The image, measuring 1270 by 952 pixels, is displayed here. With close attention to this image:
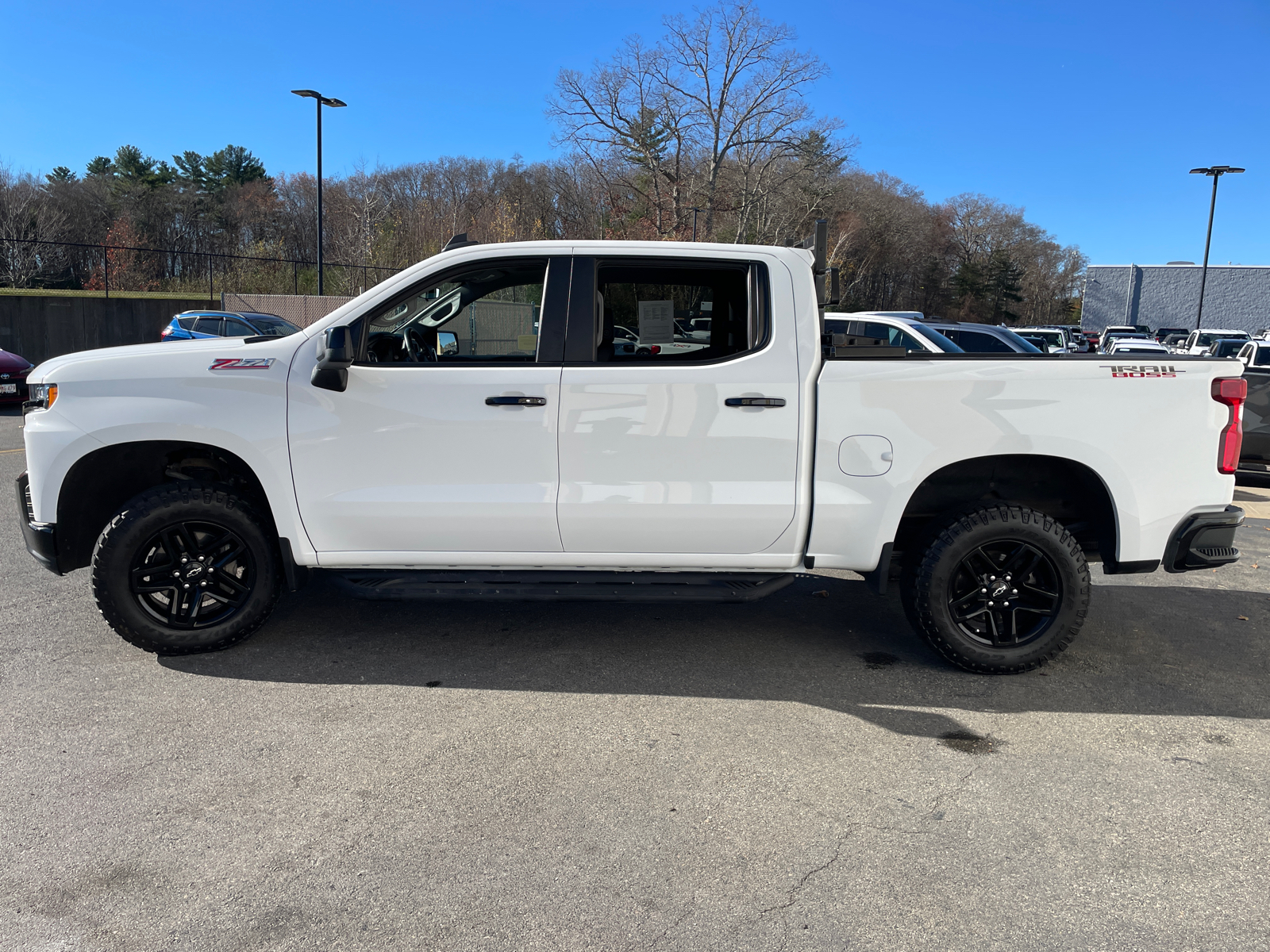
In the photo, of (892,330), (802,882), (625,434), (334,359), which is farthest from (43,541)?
(892,330)

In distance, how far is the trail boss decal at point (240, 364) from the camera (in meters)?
4.32

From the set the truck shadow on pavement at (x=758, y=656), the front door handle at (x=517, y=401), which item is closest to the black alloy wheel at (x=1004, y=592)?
the truck shadow on pavement at (x=758, y=656)

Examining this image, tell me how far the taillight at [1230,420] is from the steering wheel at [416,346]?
3.71 m

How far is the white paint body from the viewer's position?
14.0 ft

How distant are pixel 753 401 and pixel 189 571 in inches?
111

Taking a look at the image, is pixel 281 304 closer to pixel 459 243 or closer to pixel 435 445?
pixel 459 243

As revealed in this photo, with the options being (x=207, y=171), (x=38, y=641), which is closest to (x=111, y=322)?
(x=38, y=641)

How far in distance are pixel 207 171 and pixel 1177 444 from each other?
300 ft

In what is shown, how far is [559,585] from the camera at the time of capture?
14.5 ft

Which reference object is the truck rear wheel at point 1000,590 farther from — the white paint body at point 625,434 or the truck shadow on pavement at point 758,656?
the white paint body at point 625,434

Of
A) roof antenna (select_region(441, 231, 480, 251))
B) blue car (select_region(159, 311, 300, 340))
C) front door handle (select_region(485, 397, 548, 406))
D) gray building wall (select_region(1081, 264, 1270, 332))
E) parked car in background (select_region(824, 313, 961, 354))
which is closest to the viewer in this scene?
front door handle (select_region(485, 397, 548, 406))

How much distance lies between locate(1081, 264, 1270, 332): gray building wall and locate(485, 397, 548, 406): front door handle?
7923 centimetres

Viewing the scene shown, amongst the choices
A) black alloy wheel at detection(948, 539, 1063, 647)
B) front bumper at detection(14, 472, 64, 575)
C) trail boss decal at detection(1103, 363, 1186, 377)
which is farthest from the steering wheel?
trail boss decal at detection(1103, 363, 1186, 377)

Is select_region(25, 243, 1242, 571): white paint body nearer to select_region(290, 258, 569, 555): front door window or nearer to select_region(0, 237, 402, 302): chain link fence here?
select_region(290, 258, 569, 555): front door window
